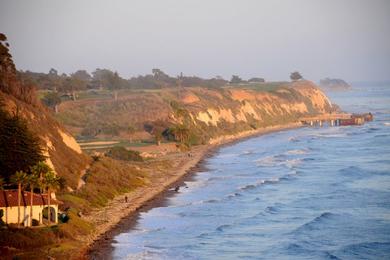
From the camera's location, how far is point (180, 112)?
135 m

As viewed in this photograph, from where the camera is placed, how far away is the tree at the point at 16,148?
5566 cm

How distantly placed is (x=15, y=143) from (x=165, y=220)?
1348cm

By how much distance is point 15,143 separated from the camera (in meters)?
56.3

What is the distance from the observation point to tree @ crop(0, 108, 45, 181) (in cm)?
5566

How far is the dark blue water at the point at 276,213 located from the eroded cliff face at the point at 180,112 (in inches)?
1059

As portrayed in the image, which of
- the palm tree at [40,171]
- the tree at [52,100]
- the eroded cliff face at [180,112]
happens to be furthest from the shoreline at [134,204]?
the tree at [52,100]

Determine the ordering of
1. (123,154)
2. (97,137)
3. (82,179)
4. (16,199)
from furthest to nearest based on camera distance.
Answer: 1. (97,137)
2. (123,154)
3. (82,179)
4. (16,199)

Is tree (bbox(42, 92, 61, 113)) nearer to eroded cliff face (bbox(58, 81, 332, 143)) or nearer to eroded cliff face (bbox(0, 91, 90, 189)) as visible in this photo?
eroded cliff face (bbox(58, 81, 332, 143))

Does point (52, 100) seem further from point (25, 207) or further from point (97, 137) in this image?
point (25, 207)

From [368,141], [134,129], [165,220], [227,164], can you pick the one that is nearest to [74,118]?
[134,129]

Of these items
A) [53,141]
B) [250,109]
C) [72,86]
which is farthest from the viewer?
[250,109]

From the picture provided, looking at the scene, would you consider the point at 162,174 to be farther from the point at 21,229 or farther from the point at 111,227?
the point at 21,229

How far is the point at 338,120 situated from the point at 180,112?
2043 inches

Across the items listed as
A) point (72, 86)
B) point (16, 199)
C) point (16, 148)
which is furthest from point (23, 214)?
point (72, 86)
